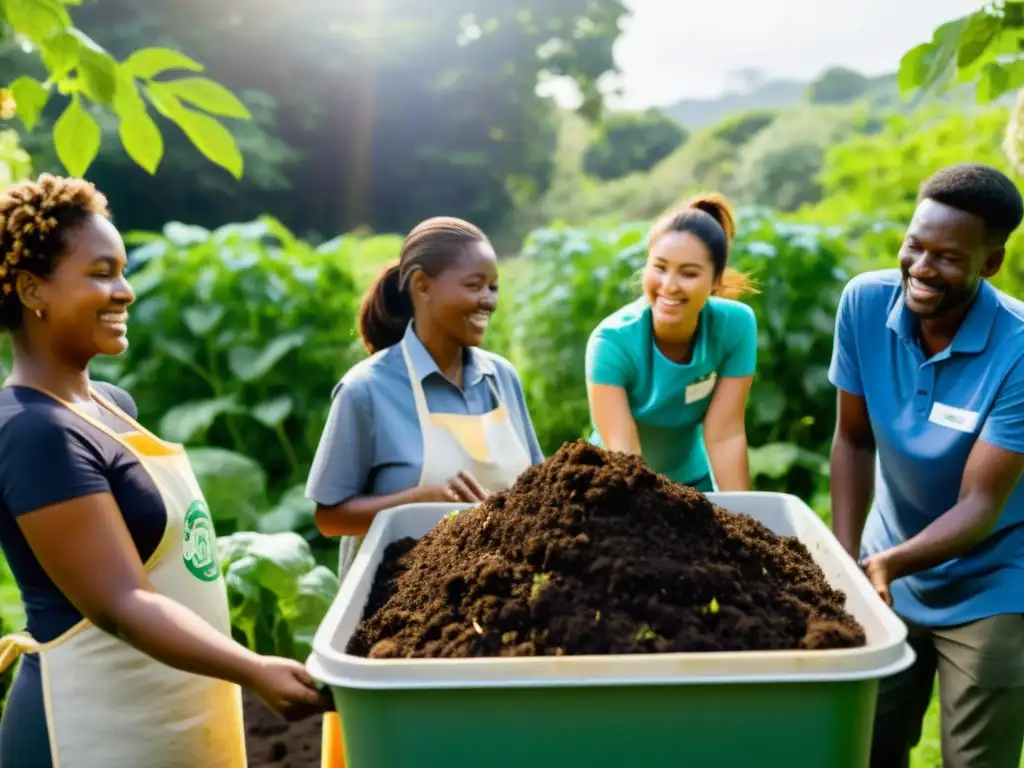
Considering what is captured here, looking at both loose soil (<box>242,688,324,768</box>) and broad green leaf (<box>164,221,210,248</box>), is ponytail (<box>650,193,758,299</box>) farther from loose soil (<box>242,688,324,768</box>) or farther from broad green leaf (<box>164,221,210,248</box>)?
broad green leaf (<box>164,221,210,248</box>)

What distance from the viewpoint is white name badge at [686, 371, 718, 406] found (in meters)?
2.53

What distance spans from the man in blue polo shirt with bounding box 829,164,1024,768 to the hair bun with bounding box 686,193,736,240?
1.94ft

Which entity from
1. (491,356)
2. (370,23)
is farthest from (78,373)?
(370,23)

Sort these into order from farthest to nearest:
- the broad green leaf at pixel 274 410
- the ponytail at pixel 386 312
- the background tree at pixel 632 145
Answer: the background tree at pixel 632 145 → the broad green leaf at pixel 274 410 → the ponytail at pixel 386 312

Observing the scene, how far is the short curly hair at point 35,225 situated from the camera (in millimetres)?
1562

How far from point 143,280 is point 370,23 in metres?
14.4

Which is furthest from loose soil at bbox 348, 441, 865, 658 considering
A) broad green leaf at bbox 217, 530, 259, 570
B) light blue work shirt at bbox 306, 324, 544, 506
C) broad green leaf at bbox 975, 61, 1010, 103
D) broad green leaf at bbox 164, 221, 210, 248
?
broad green leaf at bbox 164, 221, 210, 248

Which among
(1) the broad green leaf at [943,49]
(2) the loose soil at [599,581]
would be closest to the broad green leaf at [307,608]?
(2) the loose soil at [599,581]

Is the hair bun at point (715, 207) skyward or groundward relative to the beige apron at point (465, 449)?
skyward

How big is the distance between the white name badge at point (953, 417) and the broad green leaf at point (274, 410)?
3465 mm

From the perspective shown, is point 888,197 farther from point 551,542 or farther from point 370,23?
point 370,23

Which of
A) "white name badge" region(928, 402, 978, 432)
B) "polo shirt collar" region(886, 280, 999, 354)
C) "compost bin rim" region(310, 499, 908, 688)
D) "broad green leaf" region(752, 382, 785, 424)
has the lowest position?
"broad green leaf" region(752, 382, 785, 424)

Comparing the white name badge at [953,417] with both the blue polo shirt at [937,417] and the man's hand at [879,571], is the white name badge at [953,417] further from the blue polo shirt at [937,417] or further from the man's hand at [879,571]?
the man's hand at [879,571]

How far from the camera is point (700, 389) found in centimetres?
254
